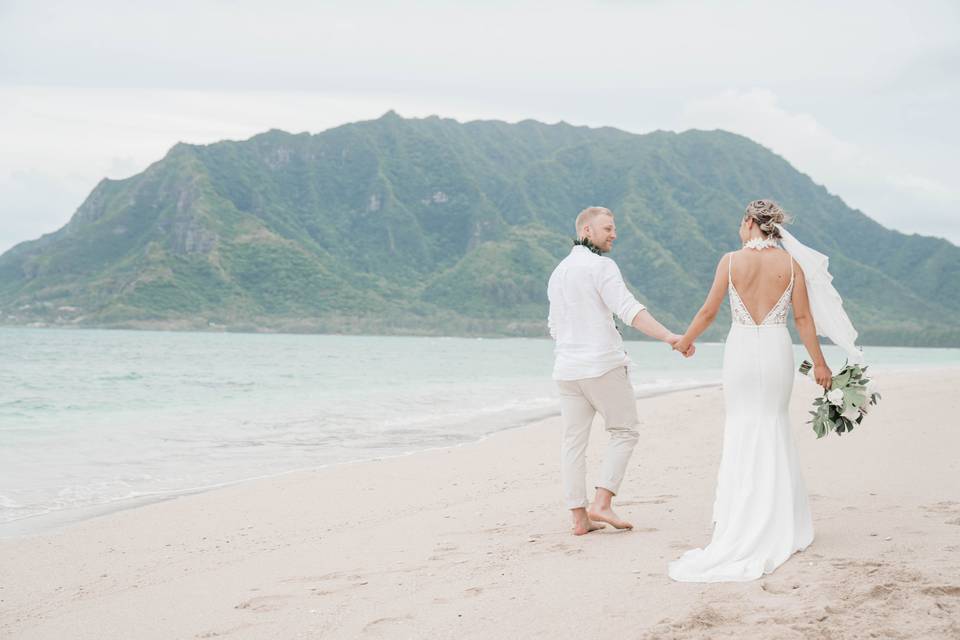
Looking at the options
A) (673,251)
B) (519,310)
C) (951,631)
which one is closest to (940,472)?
(951,631)

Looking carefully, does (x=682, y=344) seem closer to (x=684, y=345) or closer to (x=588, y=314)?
(x=684, y=345)

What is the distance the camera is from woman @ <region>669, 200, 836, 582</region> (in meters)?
4.85

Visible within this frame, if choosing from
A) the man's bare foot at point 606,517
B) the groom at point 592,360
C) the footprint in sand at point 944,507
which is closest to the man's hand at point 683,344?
the groom at point 592,360

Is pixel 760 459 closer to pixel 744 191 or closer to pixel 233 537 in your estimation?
pixel 233 537

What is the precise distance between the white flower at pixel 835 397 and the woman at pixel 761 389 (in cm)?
8

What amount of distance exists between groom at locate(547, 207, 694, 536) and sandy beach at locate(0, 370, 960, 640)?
34cm

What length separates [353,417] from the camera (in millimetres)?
19062

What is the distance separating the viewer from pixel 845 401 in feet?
17.5

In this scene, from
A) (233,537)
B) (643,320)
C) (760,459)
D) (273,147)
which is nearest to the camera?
(760,459)

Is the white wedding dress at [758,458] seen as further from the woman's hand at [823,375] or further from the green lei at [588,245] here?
the green lei at [588,245]

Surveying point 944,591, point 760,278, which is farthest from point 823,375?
point 944,591

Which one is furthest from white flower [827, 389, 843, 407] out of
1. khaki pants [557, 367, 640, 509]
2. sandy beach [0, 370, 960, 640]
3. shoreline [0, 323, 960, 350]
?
shoreline [0, 323, 960, 350]

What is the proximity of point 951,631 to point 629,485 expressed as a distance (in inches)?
186

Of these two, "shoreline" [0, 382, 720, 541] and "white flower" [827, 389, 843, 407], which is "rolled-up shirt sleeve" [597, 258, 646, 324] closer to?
"white flower" [827, 389, 843, 407]
